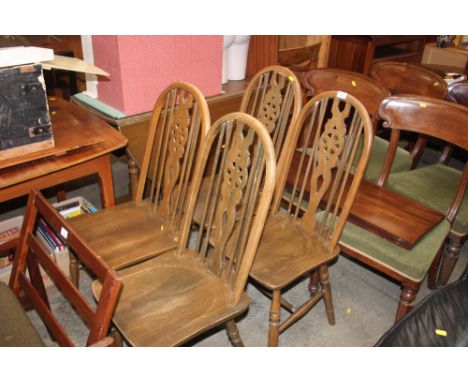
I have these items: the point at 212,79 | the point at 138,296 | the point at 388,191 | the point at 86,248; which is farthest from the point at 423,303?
the point at 212,79

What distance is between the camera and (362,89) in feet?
7.05

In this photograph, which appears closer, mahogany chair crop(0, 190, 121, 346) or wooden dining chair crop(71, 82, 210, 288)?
mahogany chair crop(0, 190, 121, 346)

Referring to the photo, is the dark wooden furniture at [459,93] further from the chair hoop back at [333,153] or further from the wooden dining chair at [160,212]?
the wooden dining chair at [160,212]

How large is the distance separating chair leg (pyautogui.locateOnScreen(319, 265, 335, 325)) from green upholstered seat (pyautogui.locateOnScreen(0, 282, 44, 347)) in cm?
102

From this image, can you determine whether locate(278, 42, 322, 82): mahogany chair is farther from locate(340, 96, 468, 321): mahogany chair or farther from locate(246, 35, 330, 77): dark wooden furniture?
locate(340, 96, 468, 321): mahogany chair

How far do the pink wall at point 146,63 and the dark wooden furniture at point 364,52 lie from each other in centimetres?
189

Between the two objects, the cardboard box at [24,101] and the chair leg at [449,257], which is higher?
the cardboard box at [24,101]

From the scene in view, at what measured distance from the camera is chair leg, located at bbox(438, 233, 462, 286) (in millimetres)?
1859

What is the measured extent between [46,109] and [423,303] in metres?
1.43

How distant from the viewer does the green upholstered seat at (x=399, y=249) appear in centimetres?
158

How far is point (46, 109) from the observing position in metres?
1.48

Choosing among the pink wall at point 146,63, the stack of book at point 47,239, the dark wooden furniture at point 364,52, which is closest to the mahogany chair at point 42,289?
the stack of book at point 47,239

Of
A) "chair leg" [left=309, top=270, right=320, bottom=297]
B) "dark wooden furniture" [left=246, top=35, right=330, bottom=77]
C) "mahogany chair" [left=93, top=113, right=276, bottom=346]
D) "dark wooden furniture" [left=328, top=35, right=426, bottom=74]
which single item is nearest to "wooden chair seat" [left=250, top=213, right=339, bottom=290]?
"mahogany chair" [left=93, top=113, right=276, bottom=346]

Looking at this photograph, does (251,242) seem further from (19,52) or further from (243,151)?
(19,52)
